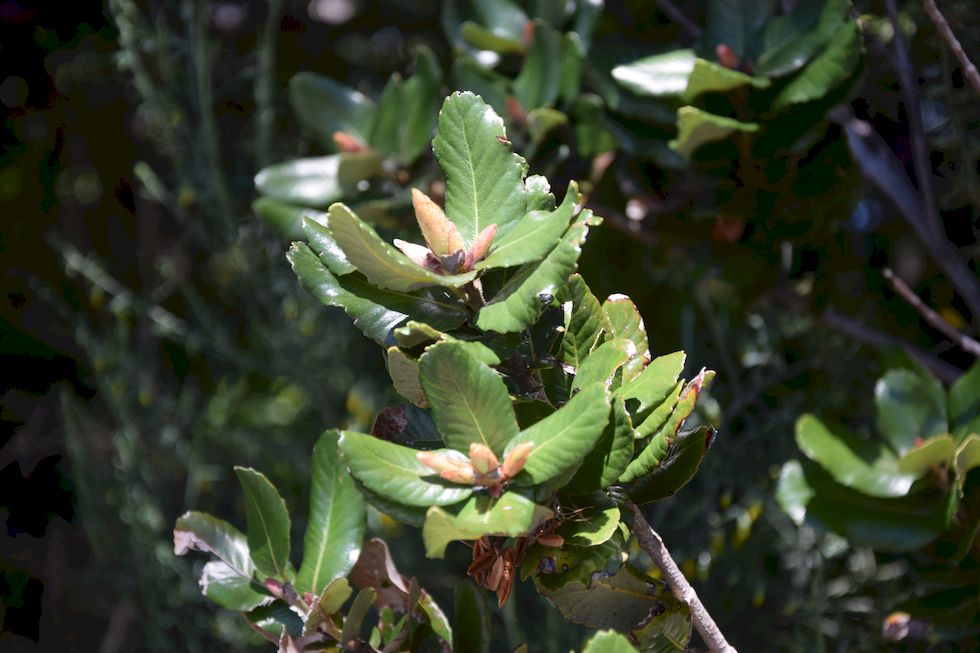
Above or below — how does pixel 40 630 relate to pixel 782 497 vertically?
below

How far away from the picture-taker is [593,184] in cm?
124

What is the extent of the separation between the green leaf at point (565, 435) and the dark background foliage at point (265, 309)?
23.9 inches

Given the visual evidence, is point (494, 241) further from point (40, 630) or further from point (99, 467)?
point (40, 630)

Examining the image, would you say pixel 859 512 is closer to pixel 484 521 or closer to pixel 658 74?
pixel 658 74

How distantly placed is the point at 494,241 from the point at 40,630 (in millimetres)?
1684

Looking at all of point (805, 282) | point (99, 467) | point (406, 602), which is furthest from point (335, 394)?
point (406, 602)

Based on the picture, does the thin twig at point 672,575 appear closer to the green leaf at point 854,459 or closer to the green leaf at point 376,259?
the green leaf at point 376,259

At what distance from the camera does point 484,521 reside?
1.99 ft

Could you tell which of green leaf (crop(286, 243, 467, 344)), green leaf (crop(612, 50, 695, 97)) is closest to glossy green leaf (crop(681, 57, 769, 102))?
green leaf (crop(612, 50, 695, 97))

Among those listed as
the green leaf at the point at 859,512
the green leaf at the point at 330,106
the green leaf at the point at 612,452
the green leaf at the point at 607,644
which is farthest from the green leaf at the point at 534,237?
the green leaf at the point at 330,106

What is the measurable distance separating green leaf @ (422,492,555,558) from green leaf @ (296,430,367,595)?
0.72 ft

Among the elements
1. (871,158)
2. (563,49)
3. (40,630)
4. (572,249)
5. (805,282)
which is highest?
(572,249)

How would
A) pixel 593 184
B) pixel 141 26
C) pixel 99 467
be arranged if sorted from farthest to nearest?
pixel 99 467 → pixel 141 26 → pixel 593 184

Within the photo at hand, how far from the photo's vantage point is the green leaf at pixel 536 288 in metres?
0.63
